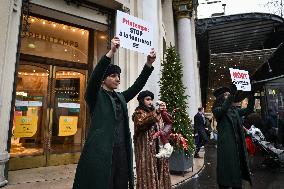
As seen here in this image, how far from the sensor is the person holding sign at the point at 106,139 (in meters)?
2.42

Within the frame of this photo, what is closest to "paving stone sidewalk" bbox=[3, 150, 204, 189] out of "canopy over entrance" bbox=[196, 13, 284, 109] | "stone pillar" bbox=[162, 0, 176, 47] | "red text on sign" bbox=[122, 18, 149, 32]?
"red text on sign" bbox=[122, 18, 149, 32]

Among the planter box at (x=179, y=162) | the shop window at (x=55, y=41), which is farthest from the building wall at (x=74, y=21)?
the planter box at (x=179, y=162)

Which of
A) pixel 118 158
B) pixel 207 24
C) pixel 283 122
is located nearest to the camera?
pixel 118 158

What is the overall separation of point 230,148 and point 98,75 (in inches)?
118

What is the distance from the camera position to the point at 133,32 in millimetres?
3986

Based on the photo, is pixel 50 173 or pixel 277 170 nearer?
pixel 50 173

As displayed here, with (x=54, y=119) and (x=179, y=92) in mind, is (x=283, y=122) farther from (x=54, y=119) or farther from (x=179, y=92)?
(x=54, y=119)

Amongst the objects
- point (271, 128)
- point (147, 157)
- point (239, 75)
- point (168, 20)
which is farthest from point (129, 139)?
point (168, 20)

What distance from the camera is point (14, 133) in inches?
291

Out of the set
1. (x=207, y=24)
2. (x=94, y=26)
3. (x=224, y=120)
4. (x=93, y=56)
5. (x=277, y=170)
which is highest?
(x=207, y=24)

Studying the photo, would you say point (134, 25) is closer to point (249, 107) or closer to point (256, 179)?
point (249, 107)

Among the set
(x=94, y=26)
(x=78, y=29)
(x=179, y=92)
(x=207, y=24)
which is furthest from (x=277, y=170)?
(x=207, y=24)

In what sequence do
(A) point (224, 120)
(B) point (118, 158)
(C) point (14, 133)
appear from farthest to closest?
(C) point (14, 133) < (A) point (224, 120) < (B) point (118, 158)

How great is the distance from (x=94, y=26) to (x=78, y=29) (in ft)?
2.76
